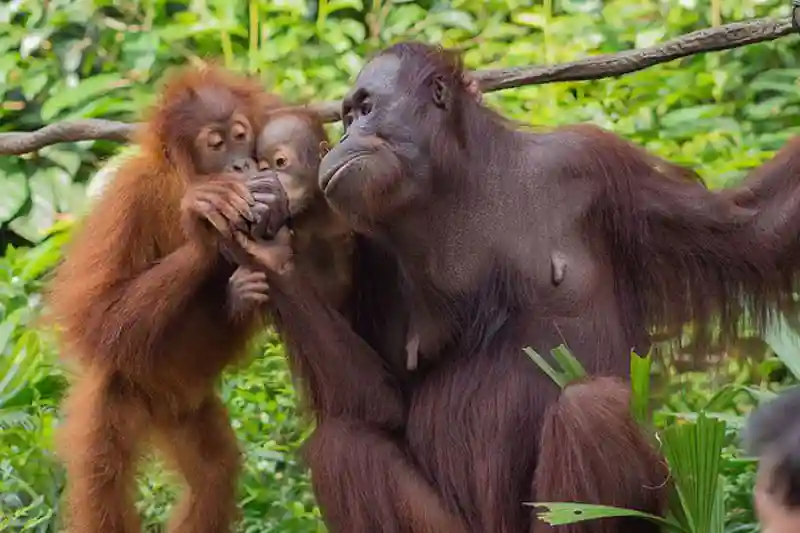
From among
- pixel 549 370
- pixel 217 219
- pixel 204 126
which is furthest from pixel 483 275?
pixel 204 126

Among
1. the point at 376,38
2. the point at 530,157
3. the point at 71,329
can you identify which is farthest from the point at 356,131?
the point at 376,38

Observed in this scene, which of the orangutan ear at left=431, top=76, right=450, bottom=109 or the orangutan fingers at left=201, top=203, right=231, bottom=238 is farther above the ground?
the orangutan ear at left=431, top=76, right=450, bottom=109

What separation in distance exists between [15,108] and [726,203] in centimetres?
466

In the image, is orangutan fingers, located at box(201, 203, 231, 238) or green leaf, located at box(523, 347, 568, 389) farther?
orangutan fingers, located at box(201, 203, 231, 238)

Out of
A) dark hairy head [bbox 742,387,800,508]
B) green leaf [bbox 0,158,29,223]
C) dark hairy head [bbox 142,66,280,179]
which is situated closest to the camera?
dark hairy head [bbox 742,387,800,508]

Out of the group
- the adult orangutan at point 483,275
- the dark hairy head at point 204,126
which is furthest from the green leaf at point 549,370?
the dark hairy head at point 204,126

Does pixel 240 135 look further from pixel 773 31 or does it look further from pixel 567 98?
pixel 567 98

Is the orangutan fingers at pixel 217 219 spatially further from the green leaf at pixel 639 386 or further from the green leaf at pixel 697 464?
the green leaf at pixel 697 464

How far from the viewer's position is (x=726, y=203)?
3.59m

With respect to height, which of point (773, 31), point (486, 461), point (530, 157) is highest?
point (773, 31)

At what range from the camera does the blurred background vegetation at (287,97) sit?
4.27m

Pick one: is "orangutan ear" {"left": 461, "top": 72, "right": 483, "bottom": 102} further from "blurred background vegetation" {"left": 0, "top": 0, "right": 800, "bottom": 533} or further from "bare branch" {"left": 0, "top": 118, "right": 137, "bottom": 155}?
"bare branch" {"left": 0, "top": 118, "right": 137, "bottom": 155}

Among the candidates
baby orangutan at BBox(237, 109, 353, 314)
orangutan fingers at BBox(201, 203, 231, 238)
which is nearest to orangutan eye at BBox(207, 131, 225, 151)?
baby orangutan at BBox(237, 109, 353, 314)

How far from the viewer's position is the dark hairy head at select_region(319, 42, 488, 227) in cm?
333
